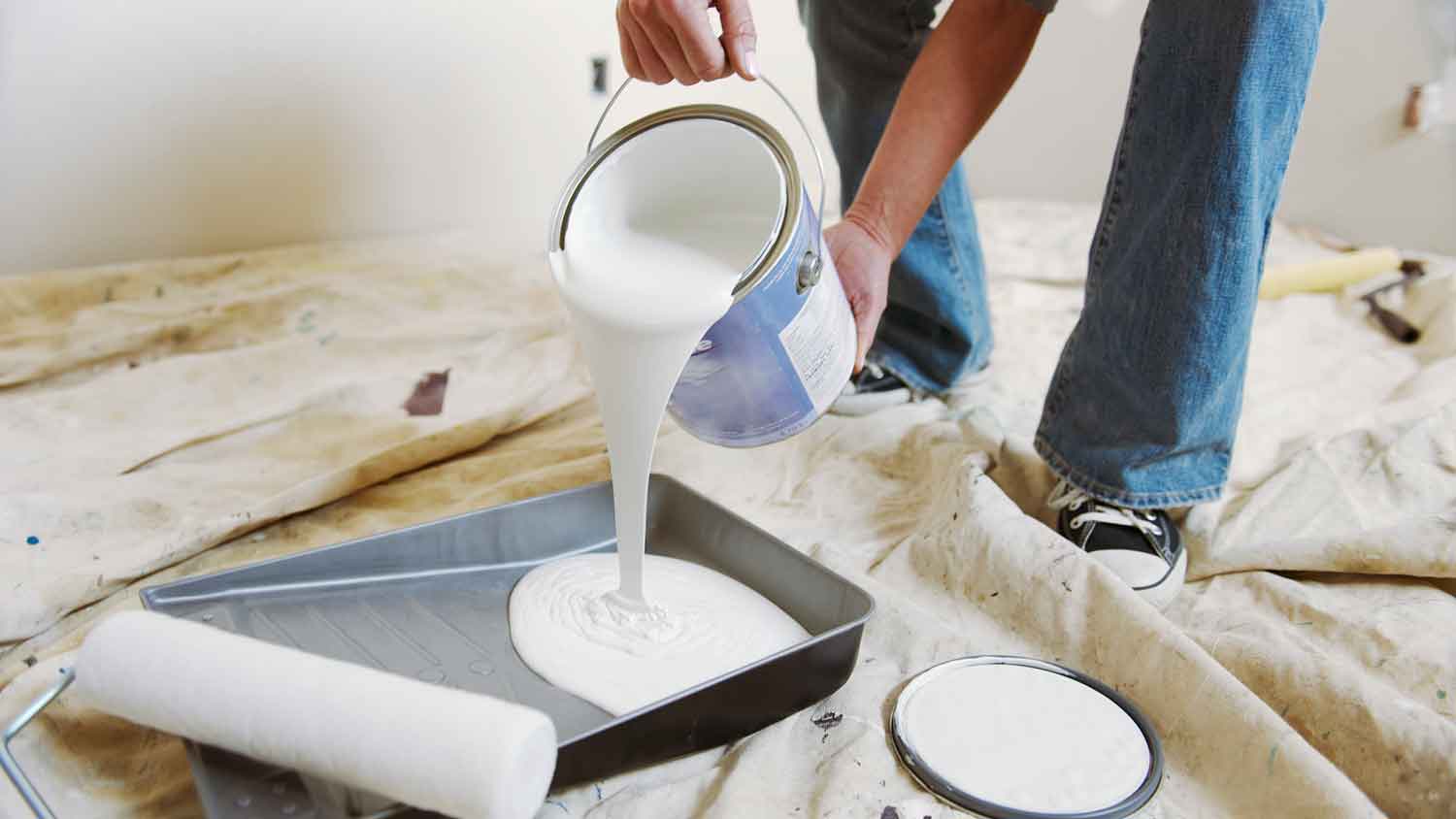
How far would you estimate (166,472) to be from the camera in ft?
4.28

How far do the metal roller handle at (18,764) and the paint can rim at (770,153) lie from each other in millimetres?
462

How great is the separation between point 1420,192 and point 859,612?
6.29ft

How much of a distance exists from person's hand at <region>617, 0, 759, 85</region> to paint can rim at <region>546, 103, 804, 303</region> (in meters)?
0.03

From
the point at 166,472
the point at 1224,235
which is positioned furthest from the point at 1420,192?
the point at 166,472

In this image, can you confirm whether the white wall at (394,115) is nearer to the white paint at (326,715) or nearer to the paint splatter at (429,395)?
the paint splatter at (429,395)

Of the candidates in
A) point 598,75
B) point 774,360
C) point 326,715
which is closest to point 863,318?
point 774,360

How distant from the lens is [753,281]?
2.76 ft

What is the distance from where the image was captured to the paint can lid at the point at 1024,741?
82 cm

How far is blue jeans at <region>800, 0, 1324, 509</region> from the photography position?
1.00m

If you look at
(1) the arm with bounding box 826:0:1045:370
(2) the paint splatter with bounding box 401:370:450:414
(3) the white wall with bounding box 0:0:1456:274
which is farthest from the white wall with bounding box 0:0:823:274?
(1) the arm with bounding box 826:0:1045:370

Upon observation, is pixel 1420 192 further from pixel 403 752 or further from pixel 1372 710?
pixel 403 752

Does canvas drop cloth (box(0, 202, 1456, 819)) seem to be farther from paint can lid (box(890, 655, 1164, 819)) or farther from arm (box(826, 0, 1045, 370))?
arm (box(826, 0, 1045, 370))

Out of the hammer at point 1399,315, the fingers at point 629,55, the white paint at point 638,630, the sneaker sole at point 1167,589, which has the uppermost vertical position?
the fingers at point 629,55

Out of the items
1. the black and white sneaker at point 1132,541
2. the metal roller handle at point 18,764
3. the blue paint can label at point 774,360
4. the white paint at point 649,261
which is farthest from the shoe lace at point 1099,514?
the metal roller handle at point 18,764
